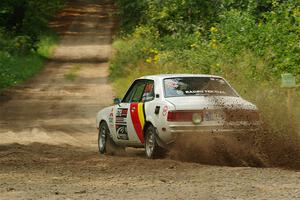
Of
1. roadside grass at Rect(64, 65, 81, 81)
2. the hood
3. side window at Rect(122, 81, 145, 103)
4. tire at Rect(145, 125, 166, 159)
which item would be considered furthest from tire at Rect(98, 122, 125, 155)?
roadside grass at Rect(64, 65, 81, 81)

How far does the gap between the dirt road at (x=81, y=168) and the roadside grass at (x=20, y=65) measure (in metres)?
1.56

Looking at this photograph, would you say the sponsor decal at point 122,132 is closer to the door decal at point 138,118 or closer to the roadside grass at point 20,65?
the door decal at point 138,118

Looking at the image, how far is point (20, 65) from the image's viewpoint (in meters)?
38.0

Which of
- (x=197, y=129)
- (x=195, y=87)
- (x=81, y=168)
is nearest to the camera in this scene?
(x=81, y=168)

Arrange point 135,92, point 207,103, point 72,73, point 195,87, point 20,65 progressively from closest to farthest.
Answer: point 207,103, point 195,87, point 135,92, point 72,73, point 20,65

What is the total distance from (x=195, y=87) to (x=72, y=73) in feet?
82.9

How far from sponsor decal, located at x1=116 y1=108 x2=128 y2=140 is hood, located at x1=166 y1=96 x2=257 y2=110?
5.36ft

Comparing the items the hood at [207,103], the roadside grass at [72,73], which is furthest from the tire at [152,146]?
the roadside grass at [72,73]

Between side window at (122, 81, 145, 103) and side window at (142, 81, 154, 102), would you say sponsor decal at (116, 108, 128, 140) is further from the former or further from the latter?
side window at (142, 81, 154, 102)

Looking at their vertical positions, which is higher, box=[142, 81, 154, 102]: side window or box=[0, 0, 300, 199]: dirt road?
box=[142, 81, 154, 102]: side window

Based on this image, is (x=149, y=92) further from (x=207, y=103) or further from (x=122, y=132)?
(x=207, y=103)

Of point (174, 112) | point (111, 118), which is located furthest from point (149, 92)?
point (111, 118)

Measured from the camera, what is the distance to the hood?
1217 centimetres

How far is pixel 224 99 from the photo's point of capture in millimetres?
12539
